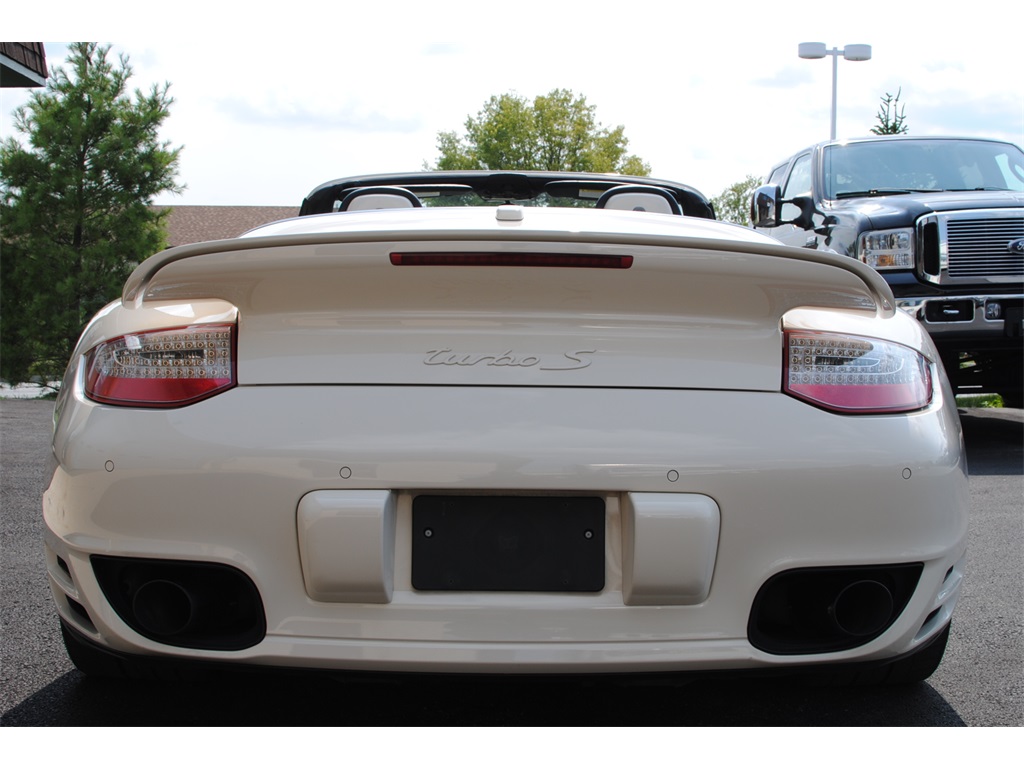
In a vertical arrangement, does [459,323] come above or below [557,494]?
above

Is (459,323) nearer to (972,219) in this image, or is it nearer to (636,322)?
(636,322)

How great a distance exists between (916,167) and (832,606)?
22.5ft

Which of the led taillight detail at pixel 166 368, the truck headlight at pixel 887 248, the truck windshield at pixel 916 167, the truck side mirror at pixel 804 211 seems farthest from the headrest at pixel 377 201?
the truck windshield at pixel 916 167

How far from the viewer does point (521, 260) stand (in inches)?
78.7

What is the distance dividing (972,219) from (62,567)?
20.9 ft

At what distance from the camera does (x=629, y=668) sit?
190 centimetres

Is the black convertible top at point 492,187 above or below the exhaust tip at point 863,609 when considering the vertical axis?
above

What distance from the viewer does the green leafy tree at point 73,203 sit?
20016 mm

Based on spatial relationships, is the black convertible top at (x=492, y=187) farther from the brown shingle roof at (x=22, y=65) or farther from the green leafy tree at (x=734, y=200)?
the green leafy tree at (x=734, y=200)

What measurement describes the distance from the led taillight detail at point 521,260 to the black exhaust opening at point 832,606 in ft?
2.35

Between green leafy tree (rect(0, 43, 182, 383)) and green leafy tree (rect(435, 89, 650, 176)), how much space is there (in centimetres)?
1722

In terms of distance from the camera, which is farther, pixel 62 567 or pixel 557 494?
pixel 62 567

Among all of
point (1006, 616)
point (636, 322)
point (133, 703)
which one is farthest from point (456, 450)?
point (1006, 616)

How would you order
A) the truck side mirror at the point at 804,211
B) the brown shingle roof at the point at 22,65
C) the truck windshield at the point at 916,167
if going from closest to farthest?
the truck windshield at the point at 916,167
the truck side mirror at the point at 804,211
the brown shingle roof at the point at 22,65
